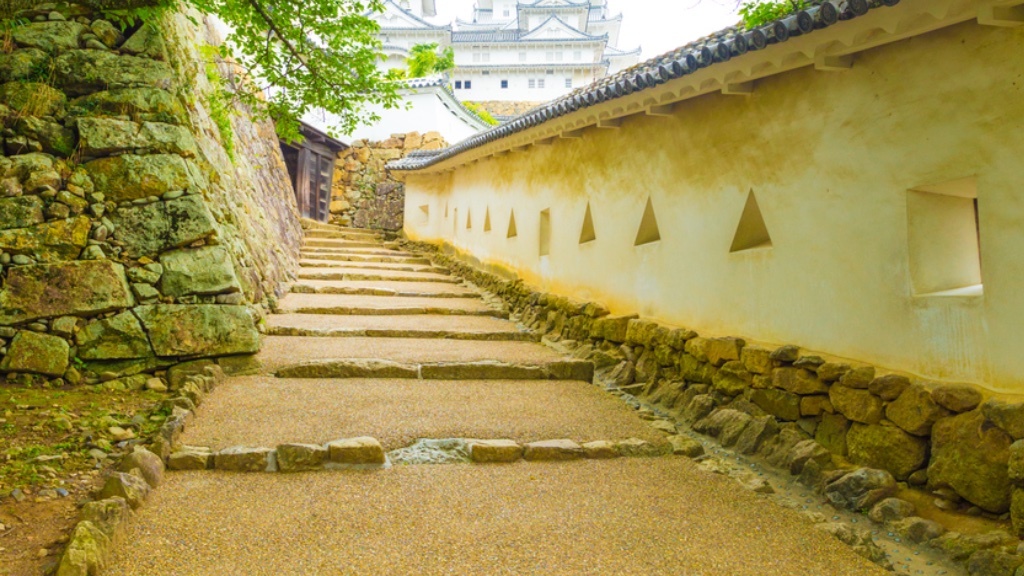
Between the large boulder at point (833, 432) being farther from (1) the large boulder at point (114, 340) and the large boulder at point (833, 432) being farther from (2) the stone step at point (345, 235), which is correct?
(2) the stone step at point (345, 235)

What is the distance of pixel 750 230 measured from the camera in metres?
4.72

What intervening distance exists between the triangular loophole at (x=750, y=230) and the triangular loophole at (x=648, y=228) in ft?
4.16

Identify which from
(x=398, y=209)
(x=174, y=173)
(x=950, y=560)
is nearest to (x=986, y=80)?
Answer: (x=950, y=560)

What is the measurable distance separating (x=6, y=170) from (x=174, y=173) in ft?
3.95

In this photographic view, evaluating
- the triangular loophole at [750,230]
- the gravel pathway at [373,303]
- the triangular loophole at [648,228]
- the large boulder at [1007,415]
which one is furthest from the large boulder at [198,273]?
the large boulder at [1007,415]

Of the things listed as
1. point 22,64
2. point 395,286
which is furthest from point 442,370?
point 395,286

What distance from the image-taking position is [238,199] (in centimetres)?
733

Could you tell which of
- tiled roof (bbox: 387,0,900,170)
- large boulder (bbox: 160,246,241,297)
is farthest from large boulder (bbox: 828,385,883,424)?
large boulder (bbox: 160,246,241,297)

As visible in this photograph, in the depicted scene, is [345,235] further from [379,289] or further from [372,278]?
[379,289]

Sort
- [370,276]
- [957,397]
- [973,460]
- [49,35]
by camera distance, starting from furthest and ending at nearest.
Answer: [370,276] → [49,35] → [957,397] → [973,460]

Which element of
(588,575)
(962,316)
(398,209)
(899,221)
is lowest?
(588,575)

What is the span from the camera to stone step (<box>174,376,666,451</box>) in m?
4.14

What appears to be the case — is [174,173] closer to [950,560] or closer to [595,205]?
[595,205]

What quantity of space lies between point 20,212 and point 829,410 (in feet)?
20.2
